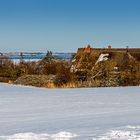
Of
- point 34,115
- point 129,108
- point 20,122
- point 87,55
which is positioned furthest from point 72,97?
point 87,55

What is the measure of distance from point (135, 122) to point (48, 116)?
1.58 m

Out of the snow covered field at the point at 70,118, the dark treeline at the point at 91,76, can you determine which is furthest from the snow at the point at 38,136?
the dark treeline at the point at 91,76

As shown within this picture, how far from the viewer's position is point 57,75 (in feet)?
51.5

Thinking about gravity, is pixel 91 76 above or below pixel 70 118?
above

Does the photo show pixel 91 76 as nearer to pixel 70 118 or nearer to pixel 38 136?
pixel 70 118

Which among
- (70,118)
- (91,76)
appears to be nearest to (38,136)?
(70,118)

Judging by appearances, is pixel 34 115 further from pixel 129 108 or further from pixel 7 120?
pixel 129 108

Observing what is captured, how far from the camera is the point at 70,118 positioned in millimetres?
7105

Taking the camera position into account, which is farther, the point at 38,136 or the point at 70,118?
the point at 70,118

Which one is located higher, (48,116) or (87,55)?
(87,55)

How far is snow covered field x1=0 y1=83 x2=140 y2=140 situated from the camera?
566 cm

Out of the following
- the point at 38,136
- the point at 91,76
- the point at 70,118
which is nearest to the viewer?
the point at 38,136

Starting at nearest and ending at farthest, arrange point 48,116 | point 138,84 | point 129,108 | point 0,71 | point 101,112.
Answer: point 48,116
point 101,112
point 129,108
point 138,84
point 0,71

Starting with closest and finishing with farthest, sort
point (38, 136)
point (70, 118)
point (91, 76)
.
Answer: point (38, 136)
point (70, 118)
point (91, 76)
